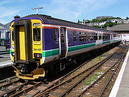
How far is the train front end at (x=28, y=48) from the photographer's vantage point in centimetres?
852

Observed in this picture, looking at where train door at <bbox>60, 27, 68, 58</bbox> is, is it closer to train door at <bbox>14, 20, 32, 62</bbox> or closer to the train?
the train

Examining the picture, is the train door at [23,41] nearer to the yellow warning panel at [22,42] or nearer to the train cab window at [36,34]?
the yellow warning panel at [22,42]

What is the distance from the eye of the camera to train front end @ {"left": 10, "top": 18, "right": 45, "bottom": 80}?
8.52m

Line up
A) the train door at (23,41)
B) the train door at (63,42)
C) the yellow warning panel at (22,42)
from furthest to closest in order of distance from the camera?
the train door at (63,42), the yellow warning panel at (22,42), the train door at (23,41)

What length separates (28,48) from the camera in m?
8.56

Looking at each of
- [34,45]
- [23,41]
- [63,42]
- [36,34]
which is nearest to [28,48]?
[34,45]

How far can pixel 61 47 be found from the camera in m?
10.2

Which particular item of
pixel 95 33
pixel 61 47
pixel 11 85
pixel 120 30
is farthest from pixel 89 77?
pixel 120 30

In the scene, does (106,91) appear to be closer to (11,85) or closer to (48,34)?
(48,34)

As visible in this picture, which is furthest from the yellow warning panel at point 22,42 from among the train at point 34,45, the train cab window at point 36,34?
the train cab window at point 36,34

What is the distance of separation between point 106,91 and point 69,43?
4.43 m

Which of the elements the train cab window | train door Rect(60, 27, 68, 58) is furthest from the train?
train door Rect(60, 27, 68, 58)

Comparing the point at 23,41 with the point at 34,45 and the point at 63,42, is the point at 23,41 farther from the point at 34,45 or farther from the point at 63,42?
the point at 63,42

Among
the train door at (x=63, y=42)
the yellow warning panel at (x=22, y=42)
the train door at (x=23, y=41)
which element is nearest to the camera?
the train door at (x=23, y=41)
